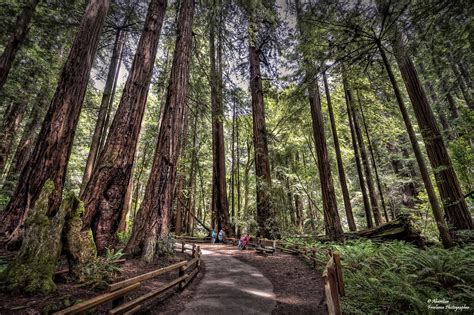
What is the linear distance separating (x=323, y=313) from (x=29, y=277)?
5.03 metres

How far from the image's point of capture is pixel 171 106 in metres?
7.57

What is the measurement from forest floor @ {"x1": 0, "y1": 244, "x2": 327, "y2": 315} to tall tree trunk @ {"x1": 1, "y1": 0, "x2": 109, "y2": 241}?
2.60 metres

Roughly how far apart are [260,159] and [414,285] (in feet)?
28.6

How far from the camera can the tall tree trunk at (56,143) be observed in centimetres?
550

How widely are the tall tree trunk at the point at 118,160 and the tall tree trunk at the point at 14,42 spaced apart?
14.9ft

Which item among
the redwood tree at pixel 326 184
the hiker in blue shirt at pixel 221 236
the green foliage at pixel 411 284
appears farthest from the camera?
the hiker in blue shirt at pixel 221 236

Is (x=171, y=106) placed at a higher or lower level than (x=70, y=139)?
higher

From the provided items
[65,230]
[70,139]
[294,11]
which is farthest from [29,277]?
[294,11]

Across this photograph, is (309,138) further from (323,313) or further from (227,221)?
(323,313)

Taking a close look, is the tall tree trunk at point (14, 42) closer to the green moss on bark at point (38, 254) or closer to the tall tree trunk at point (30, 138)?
the tall tree trunk at point (30, 138)

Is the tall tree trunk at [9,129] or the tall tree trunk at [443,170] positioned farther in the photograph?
the tall tree trunk at [9,129]

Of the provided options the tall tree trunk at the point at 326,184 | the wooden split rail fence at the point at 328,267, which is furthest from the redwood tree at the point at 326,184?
the wooden split rail fence at the point at 328,267

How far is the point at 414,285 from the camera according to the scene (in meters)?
4.92

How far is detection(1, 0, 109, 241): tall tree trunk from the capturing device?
5.50 metres
